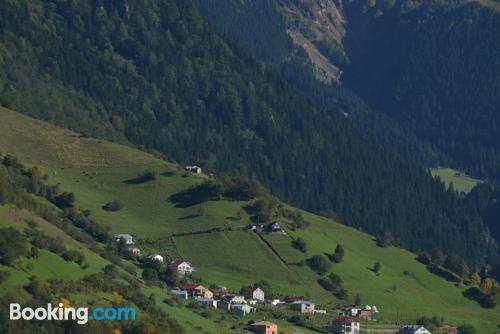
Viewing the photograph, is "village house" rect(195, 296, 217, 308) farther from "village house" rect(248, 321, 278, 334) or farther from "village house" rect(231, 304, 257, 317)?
"village house" rect(248, 321, 278, 334)

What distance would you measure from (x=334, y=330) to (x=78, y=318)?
54.3 meters

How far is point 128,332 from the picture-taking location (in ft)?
503

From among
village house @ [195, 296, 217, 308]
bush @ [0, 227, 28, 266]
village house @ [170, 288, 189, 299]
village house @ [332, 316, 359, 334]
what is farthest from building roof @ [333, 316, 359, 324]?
bush @ [0, 227, 28, 266]

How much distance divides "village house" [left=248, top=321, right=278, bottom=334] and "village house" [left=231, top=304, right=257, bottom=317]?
990 cm

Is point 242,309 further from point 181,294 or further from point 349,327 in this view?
point 349,327

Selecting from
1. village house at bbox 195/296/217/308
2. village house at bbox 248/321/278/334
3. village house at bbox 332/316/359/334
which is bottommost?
village house at bbox 248/321/278/334

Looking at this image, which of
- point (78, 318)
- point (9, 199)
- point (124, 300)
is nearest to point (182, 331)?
point (124, 300)

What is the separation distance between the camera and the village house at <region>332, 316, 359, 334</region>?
194 meters

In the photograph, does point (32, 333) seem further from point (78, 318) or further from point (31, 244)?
point (31, 244)

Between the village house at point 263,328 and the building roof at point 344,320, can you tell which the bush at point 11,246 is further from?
the building roof at point 344,320

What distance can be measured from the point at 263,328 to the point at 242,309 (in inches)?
561

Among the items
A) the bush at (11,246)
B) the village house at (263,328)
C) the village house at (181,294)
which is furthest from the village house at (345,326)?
the bush at (11,246)

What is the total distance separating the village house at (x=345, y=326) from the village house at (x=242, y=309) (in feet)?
34.5

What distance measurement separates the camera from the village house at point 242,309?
19571cm
